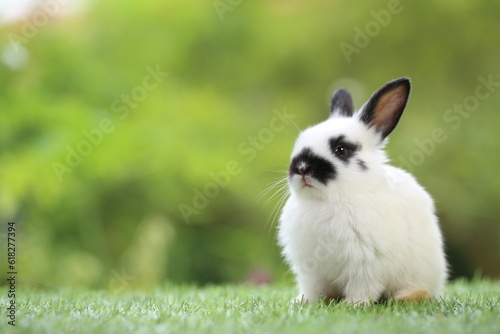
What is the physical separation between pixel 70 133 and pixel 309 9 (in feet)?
12.1

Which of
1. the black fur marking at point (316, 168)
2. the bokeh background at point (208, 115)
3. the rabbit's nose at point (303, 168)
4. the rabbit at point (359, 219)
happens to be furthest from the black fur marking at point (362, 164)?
the bokeh background at point (208, 115)

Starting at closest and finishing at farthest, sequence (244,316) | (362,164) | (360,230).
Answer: (244,316)
(360,230)
(362,164)

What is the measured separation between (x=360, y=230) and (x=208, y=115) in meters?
A: 4.90

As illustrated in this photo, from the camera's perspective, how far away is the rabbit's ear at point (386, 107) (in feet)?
10.4

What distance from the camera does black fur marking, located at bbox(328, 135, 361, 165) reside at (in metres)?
3.06

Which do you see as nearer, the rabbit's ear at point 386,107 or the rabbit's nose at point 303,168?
the rabbit's nose at point 303,168

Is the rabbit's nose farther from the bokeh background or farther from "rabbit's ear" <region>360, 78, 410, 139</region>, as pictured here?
the bokeh background

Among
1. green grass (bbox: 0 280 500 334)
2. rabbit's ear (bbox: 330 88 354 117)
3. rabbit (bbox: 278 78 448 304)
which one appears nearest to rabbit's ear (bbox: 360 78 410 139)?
rabbit (bbox: 278 78 448 304)

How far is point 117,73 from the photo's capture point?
26.0 ft

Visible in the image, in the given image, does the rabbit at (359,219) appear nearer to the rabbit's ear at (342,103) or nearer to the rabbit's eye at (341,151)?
the rabbit's eye at (341,151)

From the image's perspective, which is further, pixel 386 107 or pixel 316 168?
pixel 386 107

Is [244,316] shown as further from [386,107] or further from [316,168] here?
[386,107]

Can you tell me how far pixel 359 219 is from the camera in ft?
9.78

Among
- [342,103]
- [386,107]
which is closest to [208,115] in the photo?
[342,103]
